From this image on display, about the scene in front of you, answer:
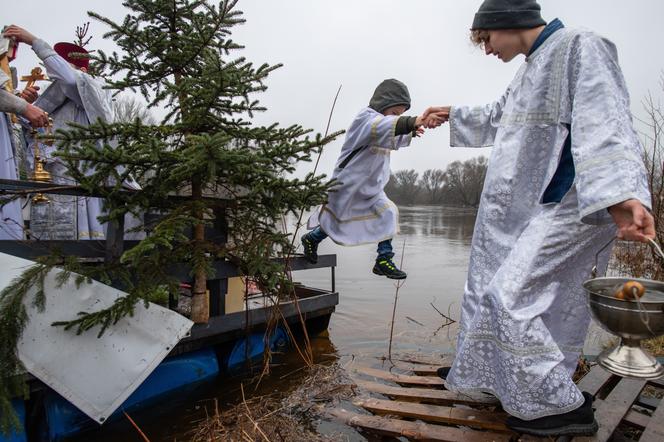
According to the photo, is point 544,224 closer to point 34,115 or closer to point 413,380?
point 413,380

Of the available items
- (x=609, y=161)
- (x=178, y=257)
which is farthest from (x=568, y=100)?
(x=178, y=257)

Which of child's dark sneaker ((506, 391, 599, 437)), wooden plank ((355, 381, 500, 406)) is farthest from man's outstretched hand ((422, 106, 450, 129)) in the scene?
child's dark sneaker ((506, 391, 599, 437))

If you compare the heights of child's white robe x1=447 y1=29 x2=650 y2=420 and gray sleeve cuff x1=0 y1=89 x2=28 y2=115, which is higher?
gray sleeve cuff x1=0 y1=89 x2=28 y2=115

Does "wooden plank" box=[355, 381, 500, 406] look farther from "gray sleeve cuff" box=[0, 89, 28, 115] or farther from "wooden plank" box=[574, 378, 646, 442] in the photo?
"gray sleeve cuff" box=[0, 89, 28, 115]

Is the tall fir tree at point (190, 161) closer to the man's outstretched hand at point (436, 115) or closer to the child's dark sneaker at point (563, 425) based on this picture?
the man's outstretched hand at point (436, 115)

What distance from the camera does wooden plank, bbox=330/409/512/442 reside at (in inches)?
99.2

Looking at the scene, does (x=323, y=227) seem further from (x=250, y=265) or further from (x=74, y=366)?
(x=74, y=366)

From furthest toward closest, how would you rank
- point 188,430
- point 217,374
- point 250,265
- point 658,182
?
1. point 658,182
2. point 217,374
3. point 250,265
4. point 188,430

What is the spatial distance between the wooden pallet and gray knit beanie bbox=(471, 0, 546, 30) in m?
2.23

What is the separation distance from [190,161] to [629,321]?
8.48 ft

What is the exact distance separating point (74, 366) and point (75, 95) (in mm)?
2941

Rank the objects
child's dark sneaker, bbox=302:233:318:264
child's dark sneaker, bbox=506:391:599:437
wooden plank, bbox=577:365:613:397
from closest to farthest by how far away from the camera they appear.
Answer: child's dark sneaker, bbox=506:391:599:437
wooden plank, bbox=577:365:613:397
child's dark sneaker, bbox=302:233:318:264

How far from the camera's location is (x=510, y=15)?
2.52 meters

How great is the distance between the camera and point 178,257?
337 cm
